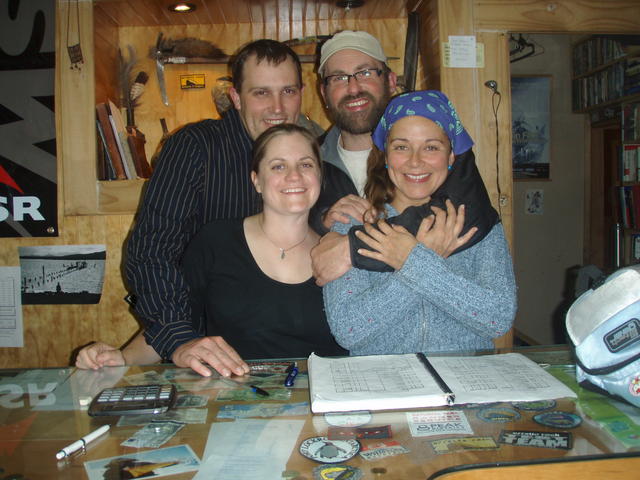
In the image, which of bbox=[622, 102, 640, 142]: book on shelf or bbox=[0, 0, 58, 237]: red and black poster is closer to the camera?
bbox=[0, 0, 58, 237]: red and black poster

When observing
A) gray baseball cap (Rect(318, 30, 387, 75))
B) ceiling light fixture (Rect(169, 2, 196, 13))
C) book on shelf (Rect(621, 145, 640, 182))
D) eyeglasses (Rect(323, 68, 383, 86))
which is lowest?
book on shelf (Rect(621, 145, 640, 182))

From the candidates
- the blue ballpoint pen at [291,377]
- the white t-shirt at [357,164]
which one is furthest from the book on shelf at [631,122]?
the blue ballpoint pen at [291,377]

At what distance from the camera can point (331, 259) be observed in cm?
138

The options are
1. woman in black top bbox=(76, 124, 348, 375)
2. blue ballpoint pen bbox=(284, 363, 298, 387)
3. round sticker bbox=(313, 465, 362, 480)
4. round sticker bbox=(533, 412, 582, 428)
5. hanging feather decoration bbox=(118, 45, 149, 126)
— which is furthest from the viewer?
hanging feather decoration bbox=(118, 45, 149, 126)

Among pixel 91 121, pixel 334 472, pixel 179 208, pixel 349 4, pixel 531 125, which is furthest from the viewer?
pixel 531 125

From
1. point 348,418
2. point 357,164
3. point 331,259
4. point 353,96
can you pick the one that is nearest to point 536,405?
point 348,418

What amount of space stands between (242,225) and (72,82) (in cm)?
142

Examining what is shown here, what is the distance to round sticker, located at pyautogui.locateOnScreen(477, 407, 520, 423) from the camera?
864mm

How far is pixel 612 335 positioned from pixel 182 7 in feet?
7.97

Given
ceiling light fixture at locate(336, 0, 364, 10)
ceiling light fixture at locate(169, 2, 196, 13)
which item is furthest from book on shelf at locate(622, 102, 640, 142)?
ceiling light fixture at locate(169, 2, 196, 13)

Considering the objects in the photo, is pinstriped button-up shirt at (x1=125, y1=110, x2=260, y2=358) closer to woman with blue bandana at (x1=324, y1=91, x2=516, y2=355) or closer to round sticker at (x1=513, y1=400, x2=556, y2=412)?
woman with blue bandana at (x1=324, y1=91, x2=516, y2=355)

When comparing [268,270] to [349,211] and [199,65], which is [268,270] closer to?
[349,211]

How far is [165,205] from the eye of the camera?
1.72 metres

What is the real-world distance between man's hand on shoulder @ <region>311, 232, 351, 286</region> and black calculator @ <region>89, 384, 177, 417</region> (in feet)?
1.68
